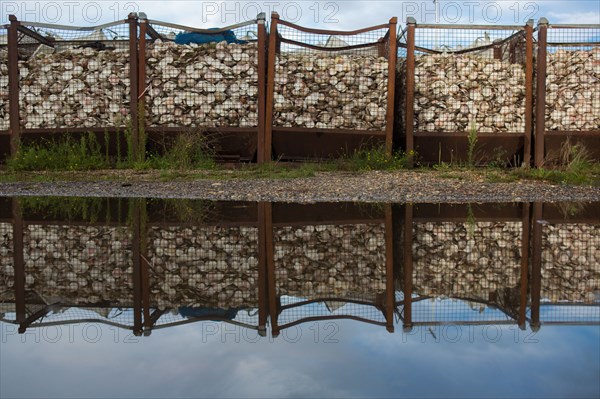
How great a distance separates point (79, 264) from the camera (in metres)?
3.90

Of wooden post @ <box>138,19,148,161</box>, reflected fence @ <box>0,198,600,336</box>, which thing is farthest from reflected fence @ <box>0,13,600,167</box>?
reflected fence @ <box>0,198,600,336</box>

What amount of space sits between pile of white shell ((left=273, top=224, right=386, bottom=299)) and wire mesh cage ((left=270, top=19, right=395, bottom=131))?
7.26 metres

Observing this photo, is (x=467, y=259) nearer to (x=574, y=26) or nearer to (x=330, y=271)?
(x=330, y=271)

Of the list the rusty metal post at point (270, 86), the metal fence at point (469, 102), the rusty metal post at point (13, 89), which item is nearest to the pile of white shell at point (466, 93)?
the metal fence at point (469, 102)

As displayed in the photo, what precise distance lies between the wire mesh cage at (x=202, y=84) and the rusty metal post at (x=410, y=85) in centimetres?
298

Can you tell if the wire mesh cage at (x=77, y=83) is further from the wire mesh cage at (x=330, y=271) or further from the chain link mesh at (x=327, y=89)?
the wire mesh cage at (x=330, y=271)

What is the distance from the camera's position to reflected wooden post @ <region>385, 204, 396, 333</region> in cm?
272

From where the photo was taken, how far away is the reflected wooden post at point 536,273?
2.80 metres

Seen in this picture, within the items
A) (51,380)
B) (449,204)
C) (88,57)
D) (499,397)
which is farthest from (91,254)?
(88,57)

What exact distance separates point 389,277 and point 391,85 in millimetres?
9206

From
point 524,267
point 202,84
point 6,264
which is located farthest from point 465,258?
point 202,84

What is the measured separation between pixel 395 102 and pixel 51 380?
39.7 ft

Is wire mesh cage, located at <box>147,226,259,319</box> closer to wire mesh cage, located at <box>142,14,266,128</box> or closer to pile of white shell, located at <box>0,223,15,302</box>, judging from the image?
pile of white shell, located at <box>0,223,15,302</box>

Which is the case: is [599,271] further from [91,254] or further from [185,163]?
[185,163]
